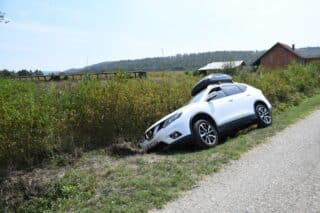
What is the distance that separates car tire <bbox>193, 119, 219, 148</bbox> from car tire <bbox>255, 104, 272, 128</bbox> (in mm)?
2485

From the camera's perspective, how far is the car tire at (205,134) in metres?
10.4

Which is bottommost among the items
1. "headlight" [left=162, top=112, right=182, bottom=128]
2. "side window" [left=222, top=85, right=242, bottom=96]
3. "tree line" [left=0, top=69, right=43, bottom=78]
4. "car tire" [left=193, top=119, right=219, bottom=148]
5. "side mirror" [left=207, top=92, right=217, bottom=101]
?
"car tire" [left=193, top=119, right=219, bottom=148]

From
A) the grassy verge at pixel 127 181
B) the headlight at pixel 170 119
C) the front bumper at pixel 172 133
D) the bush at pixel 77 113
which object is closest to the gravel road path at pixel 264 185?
the grassy verge at pixel 127 181

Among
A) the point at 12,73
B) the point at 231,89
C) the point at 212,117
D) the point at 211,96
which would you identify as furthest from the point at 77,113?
the point at 12,73

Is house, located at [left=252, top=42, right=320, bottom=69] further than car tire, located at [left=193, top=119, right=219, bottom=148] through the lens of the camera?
Yes

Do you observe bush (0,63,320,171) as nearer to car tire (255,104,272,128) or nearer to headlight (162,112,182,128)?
headlight (162,112,182,128)

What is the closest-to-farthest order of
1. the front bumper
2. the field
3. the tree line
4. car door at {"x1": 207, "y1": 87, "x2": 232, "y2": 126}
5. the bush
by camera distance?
the field → the bush → the front bumper → car door at {"x1": 207, "y1": 87, "x2": 232, "y2": 126} → the tree line

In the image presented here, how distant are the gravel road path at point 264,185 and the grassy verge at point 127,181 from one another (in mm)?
311

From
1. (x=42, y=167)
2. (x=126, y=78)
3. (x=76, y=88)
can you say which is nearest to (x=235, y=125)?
(x=126, y=78)

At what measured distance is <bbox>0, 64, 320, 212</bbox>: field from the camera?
690 cm

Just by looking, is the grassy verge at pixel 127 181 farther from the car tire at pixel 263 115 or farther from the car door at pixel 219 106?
the car tire at pixel 263 115

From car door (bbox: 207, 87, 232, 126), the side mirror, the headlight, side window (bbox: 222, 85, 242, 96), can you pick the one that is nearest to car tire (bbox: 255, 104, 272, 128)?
side window (bbox: 222, 85, 242, 96)

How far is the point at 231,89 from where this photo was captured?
504 inches

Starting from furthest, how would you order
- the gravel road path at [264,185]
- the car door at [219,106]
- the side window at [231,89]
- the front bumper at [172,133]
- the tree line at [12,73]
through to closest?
the tree line at [12,73] → the side window at [231,89] → the car door at [219,106] → the front bumper at [172,133] → the gravel road path at [264,185]
